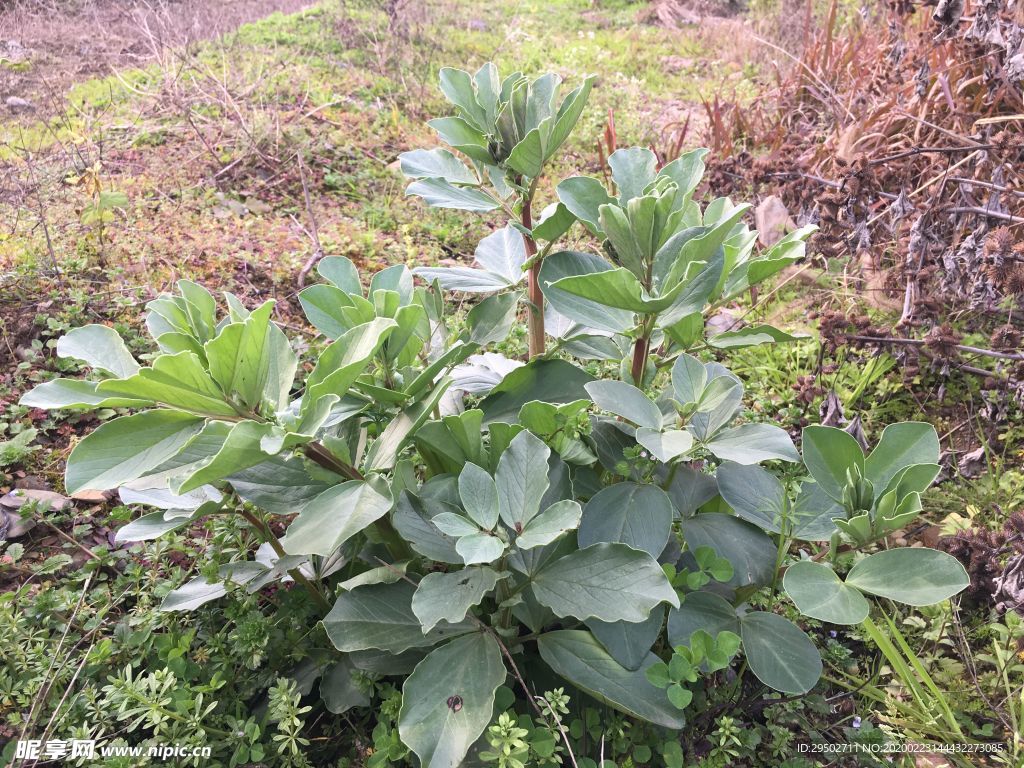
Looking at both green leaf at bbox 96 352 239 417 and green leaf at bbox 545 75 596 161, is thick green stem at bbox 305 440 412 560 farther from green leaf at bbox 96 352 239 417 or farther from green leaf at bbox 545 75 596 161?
green leaf at bbox 545 75 596 161

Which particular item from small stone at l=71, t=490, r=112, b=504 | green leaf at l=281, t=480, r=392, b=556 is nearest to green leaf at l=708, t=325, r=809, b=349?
green leaf at l=281, t=480, r=392, b=556

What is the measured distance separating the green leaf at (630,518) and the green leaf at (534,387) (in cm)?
22

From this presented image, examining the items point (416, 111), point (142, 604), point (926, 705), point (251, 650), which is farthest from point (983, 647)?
point (416, 111)

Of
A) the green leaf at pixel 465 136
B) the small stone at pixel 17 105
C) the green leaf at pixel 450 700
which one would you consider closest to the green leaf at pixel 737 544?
the green leaf at pixel 450 700

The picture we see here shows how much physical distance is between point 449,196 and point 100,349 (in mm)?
760

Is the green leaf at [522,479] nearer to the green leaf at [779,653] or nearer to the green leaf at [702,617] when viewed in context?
the green leaf at [702,617]

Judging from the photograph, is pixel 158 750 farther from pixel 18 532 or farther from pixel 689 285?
pixel 689 285

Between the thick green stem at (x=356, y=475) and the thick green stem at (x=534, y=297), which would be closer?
the thick green stem at (x=356, y=475)

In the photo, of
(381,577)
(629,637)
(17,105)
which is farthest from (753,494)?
(17,105)

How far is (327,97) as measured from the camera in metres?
5.53

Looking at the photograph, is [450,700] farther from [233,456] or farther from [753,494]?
[753,494]

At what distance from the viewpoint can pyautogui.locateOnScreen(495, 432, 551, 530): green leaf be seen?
115 cm

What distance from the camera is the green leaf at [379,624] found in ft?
4.10

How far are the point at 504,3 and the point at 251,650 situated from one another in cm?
1037
